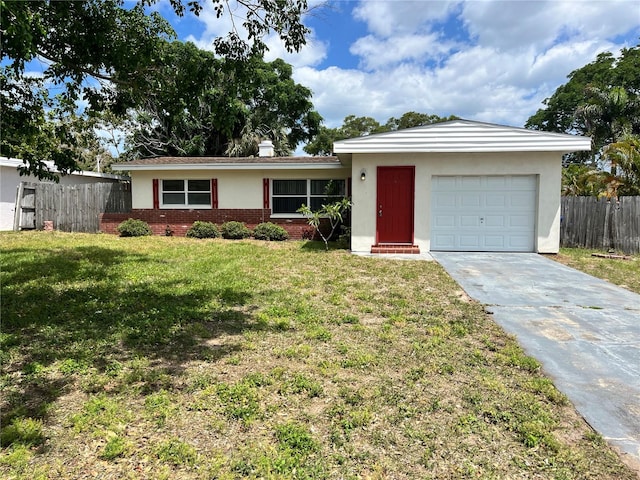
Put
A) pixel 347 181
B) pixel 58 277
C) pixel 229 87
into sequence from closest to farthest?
pixel 229 87, pixel 58 277, pixel 347 181

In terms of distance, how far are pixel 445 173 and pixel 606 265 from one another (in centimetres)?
431

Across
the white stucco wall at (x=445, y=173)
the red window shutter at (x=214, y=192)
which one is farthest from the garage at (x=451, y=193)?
the red window shutter at (x=214, y=192)

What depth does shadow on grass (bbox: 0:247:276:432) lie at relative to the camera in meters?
3.52

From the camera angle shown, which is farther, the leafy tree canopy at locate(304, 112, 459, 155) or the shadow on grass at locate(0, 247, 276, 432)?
the leafy tree canopy at locate(304, 112, 459, 155)

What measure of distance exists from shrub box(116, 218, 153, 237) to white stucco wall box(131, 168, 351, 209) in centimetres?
92

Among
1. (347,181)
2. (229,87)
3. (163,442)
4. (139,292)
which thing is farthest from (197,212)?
(163,442)

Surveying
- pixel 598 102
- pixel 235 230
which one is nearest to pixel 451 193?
pixel 235 230

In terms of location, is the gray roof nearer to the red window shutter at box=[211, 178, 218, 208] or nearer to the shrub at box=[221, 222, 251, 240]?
the shrub at box=[221, 222, 251, 240]

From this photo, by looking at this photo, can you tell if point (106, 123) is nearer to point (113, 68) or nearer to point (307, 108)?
point (307, 108)

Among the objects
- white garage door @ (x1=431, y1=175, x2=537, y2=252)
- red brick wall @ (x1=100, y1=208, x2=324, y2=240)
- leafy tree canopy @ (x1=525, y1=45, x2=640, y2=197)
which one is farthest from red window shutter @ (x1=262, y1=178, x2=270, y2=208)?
leafy tree canopy @ (x1=525, y1=45, x2=640, y2=197)

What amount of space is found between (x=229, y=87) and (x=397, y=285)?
4.31 m

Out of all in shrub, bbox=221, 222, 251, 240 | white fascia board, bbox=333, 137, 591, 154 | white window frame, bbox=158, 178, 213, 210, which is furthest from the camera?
white window frame, bbox=158, 178, 213, 210

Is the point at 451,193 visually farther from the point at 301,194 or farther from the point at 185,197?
the point at 185,197

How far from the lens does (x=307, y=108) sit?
28.4m
